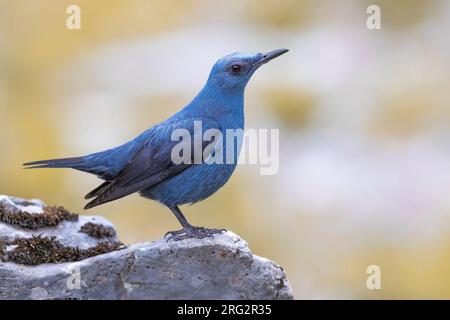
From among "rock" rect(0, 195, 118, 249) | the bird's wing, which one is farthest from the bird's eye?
"rock" rect(0, 195, 118, 249)

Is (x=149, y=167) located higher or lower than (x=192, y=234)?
higher

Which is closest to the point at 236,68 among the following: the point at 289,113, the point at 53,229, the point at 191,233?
the point at 191,233

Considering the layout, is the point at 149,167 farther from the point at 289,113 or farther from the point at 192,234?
the point at 289,113

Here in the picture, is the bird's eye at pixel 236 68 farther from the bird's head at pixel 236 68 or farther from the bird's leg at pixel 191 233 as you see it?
the bird's leg at pixel 191 233

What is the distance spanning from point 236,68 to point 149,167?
4.82ft

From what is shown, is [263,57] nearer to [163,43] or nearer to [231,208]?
[231,208]

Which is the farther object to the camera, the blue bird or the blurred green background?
the blurred green background

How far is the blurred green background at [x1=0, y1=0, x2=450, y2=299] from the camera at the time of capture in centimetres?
1361

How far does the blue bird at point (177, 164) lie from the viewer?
8133 mm

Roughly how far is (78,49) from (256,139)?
19.9ft

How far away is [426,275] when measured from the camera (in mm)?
12977

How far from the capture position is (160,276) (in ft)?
23.9

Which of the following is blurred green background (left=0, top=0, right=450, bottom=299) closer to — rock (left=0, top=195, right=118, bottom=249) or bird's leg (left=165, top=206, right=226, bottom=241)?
rock (left=0, top=195, right=118, bottom=249)

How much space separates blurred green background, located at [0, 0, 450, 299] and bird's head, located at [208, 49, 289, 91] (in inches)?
204
